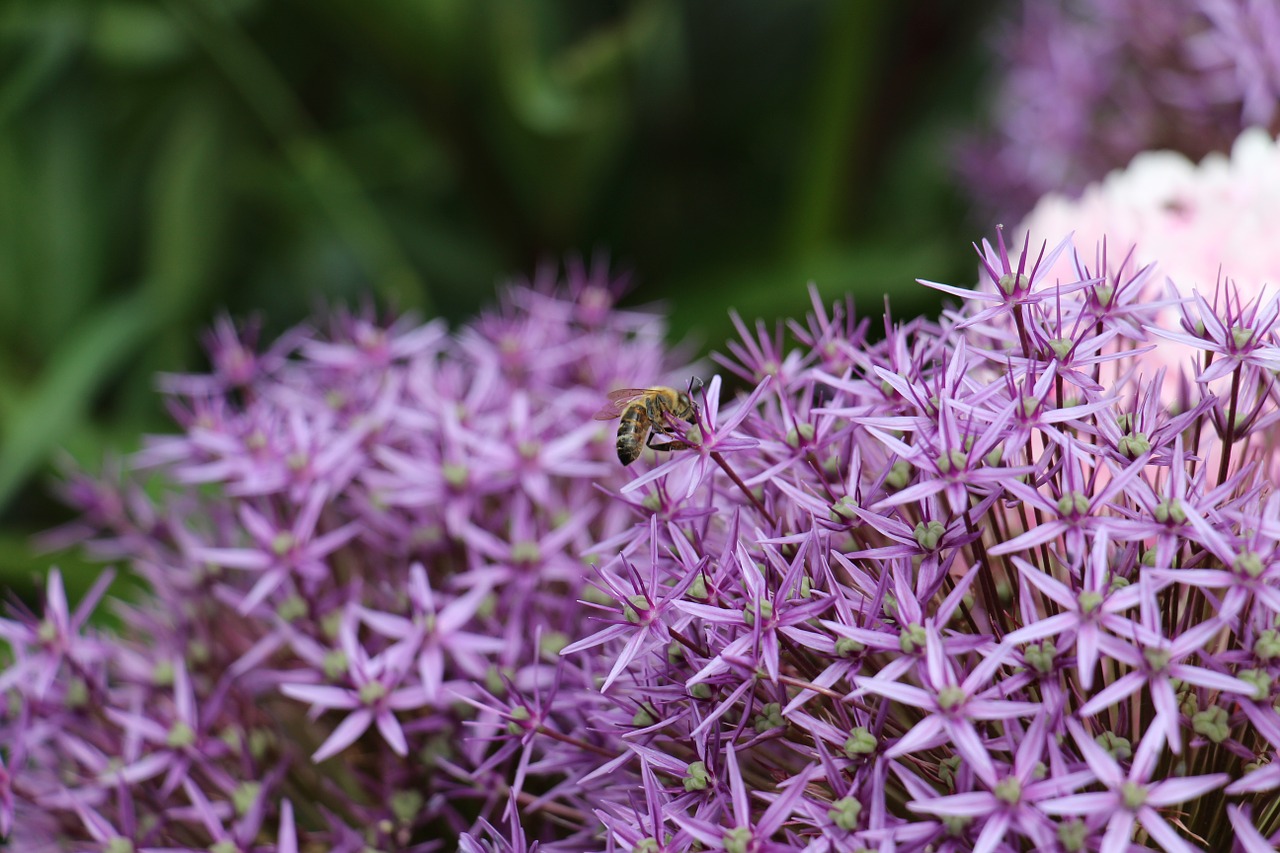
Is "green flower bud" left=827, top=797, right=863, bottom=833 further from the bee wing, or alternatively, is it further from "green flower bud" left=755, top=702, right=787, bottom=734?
the bee wing

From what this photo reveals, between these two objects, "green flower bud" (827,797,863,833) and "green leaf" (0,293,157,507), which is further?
"green leaf" (0,293,157,507)

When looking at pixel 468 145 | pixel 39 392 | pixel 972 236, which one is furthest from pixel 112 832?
pixel 972 236

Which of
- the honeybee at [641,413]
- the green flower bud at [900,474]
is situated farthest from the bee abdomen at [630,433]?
the green flower bud at [900,474]

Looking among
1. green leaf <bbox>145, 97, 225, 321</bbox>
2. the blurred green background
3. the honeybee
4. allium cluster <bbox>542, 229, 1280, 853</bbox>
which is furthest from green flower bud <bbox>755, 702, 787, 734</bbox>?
green leaf <bbox>145, 97, 225, 321</bbox>

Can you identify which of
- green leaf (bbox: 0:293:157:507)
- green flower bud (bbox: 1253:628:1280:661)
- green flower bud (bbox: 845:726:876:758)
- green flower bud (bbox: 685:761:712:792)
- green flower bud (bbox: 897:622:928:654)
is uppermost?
green leaf (bbox: 0:293:157:507)

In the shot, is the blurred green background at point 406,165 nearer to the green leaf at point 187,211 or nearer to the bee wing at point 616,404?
the green leaf at point 187,211

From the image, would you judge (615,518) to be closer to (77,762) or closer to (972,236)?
(77,762)
